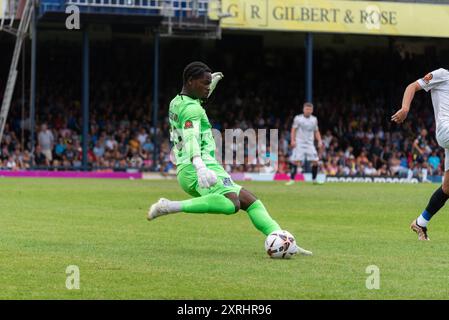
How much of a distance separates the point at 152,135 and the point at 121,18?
196 inches

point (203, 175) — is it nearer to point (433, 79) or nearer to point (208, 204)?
point (208, 204)

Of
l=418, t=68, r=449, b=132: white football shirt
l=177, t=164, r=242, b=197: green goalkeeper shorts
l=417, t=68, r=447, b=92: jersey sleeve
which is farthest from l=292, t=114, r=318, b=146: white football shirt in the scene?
l=177, t=164, r=242, b=197: green goalkeeper shorts

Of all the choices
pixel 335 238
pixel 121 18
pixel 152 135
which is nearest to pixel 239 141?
pixel 152 135

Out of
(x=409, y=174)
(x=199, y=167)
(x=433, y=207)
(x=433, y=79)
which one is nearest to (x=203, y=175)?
(x=199, y=167)

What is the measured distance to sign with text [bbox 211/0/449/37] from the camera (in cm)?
3722

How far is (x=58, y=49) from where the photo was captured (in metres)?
42.5

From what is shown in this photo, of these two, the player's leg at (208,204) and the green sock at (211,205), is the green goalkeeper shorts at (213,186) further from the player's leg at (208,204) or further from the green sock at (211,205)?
the green sock at (211,205)

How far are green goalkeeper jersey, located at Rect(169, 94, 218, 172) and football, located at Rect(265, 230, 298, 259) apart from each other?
1.06 meters

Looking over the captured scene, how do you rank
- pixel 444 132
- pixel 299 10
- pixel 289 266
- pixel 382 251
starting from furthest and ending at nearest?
pixel 299 10 < pixel 444 132 < pixel 382 251 < pixel 289 266

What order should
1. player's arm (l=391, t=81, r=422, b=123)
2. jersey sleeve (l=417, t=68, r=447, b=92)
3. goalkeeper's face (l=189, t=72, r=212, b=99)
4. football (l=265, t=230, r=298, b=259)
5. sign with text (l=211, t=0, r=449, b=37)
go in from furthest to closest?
1. sign with text (l=211, t=0, r=449, b=37)
2. jersey sleeve (l=417, t=68, r=447, b=92)
3. player's arm (l=391, t=81, r=422, b=123)
4. goalkeeper's face (l=189, t=72, r=212, b=99)
5. football (l=265, t=230, r=298, b=259)

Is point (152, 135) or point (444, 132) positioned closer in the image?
point (444, 132)

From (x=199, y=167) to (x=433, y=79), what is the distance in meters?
4.02

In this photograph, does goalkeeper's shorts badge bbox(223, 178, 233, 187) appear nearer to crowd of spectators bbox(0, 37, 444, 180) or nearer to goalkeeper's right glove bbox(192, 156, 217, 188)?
goalkeeper's right glove bbox(192, 156, 217, 188)

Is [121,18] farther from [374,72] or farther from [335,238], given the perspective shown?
[335,238]
